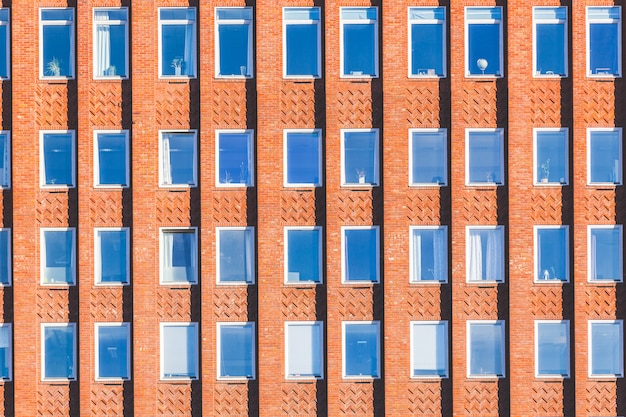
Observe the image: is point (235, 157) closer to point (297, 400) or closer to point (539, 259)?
point (297, 400)

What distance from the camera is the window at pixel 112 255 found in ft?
87.7

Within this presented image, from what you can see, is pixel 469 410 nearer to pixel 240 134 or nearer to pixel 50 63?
pixel 240 134

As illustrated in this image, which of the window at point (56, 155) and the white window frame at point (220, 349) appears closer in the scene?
the white window frame at point (220, 349)

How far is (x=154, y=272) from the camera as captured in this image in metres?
→ 26.5

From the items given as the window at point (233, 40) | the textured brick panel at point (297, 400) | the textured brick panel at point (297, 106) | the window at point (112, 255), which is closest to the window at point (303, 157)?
the textured brick panel at point (297, 106)

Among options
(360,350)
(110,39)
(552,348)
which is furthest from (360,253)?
(110,39)

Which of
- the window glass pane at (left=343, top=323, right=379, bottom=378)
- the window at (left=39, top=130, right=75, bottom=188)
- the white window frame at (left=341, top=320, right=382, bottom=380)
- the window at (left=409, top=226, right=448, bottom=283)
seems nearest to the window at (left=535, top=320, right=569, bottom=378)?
the window at (left=409, top=226, right=448, bottom=283)

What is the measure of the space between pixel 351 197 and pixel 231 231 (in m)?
3.74

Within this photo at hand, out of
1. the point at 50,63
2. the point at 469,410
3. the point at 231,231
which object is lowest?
the point at 469,410

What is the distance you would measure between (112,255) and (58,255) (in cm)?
164

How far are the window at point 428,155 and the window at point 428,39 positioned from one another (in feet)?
6.25

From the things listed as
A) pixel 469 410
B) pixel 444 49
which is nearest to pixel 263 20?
pixel 444 49

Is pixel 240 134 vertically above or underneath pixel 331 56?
underneath

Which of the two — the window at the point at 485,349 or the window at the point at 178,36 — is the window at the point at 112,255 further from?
the window at the point at 485,349
